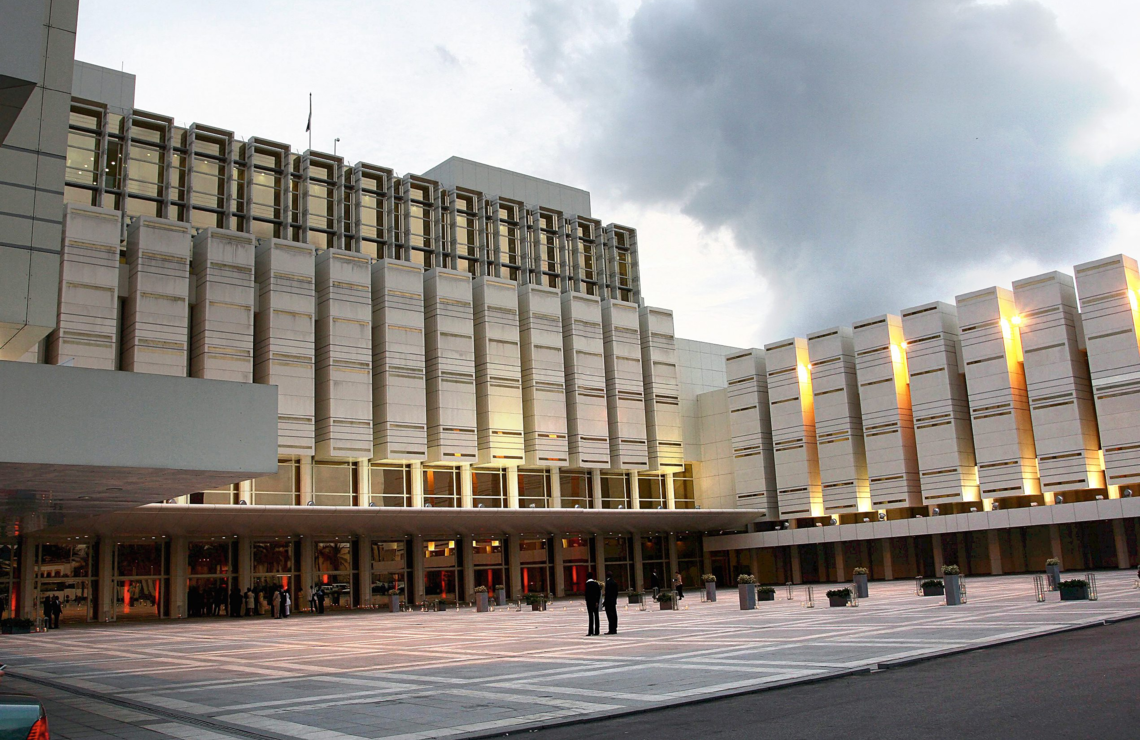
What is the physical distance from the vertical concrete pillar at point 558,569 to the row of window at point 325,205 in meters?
18.4

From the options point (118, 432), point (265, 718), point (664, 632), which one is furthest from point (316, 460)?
point (265, 718)

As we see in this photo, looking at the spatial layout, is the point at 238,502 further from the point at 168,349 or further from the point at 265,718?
the point at 265,718

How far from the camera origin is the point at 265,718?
1348 cm

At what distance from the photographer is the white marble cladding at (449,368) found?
56062mm

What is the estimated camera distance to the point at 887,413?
61.7 metres

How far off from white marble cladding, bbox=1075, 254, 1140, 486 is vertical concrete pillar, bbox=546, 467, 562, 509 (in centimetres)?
3309

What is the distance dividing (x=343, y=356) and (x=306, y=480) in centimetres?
745

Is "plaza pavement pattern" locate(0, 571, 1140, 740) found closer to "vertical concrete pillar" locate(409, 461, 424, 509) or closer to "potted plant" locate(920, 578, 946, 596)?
"potted plant" locate(920, 578, 946, 596)

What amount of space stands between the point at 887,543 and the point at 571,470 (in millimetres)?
22418

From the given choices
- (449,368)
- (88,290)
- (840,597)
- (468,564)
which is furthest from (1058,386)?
(88,290)

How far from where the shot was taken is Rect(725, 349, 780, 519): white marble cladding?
67875 mm

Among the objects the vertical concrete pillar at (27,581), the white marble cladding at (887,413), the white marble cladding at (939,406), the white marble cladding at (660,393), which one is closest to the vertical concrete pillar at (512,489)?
the white marble cladding at (660,393)

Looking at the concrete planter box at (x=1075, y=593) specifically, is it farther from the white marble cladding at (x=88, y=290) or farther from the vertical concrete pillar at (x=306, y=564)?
the white marble cladding at (x=88, y=290)

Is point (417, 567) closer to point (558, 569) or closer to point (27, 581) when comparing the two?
point (558, 569)
